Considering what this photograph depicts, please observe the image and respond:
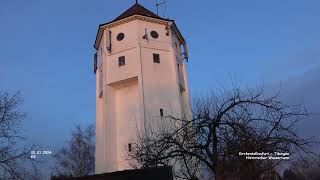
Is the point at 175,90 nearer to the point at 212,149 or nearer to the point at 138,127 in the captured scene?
the point at 138,127

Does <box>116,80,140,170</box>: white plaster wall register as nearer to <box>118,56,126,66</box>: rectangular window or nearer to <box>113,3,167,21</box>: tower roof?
<box>118,56,126,66</box>: rectangular window

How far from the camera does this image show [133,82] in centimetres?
2717

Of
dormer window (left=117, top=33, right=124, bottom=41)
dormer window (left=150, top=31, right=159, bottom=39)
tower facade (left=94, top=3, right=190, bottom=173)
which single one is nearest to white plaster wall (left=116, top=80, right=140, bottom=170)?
tower facade (left=94, top=3, right=190, bottom=173)

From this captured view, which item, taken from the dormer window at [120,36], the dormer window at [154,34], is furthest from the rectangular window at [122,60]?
the dormer window at [154,34]

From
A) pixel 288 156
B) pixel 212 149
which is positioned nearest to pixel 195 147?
pixel 212 149

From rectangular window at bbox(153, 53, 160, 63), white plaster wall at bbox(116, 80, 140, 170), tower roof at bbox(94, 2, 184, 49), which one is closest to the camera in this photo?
white plaster wall at bbox(116, 80, 140, 170)

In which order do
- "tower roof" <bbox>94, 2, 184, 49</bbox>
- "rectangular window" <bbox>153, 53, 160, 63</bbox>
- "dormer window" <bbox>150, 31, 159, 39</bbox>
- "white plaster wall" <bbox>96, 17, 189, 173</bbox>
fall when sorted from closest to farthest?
"white plaster wall" <bbox>96, 17, 189, 173</bbox>
"rectangular window" <bbox>153, 53, 160, 63</bbox>
"dormer window" <bbox>150, 31, 159, 39</bbox>
"tower roof" <bbox>94, 2, 184, 49</bbox>

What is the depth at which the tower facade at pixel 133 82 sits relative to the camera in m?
25.6

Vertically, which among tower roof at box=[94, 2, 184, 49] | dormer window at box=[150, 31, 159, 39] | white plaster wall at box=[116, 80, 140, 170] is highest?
tower roof at box=[94, 2, 184, 49]

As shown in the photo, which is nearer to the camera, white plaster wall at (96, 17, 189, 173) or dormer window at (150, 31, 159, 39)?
white plaster wall at (96, 17, 189, 173)

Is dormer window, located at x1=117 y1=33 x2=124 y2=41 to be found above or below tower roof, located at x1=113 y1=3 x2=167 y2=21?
below

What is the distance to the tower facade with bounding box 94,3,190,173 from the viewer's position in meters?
25.6

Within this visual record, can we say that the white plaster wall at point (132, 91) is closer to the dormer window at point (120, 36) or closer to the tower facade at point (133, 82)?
the tower facade at point (133, 82)

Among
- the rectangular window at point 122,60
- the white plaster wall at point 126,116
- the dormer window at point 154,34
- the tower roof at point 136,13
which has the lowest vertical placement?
the white plaster wall at point 126,116
